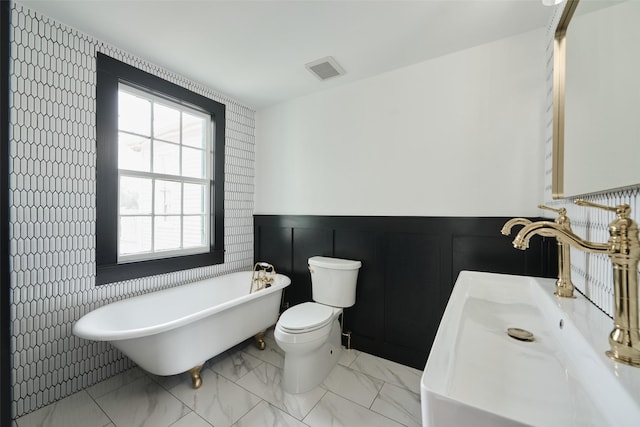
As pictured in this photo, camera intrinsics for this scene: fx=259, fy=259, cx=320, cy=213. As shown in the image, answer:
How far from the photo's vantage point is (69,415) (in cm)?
158

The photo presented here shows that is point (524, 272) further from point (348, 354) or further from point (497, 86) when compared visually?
point (348, 354)

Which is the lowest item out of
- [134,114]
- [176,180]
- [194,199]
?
[194,199]

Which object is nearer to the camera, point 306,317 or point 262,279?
point 306,317

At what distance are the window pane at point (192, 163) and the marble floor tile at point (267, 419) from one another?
2084mm

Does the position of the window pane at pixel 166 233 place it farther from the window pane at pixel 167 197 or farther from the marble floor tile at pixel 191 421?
the marble floor tile at pixel 191 421

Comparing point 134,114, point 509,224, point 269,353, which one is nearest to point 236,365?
point 269,353

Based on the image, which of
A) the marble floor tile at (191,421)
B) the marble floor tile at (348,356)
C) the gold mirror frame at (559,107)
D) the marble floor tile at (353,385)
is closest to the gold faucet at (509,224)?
the gold mirror frame at (559,107)

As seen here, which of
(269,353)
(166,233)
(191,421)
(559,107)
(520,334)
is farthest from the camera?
(166,233)

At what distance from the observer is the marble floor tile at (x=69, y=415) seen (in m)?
1.51

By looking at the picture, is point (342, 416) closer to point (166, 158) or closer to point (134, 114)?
point (166, 158)

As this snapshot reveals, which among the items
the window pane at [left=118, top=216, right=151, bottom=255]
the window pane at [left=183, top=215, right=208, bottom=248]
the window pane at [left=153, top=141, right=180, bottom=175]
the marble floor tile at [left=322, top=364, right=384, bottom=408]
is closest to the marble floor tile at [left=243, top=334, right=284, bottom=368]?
the marble floor tile at [left=322, top=364, right=384, bottom=408]

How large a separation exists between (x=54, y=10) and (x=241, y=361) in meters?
2.74

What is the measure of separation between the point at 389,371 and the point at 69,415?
6.96 ft

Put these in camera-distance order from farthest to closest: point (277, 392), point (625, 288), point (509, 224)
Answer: point (277, 392)
point (509, 224)
point (625, 288)
